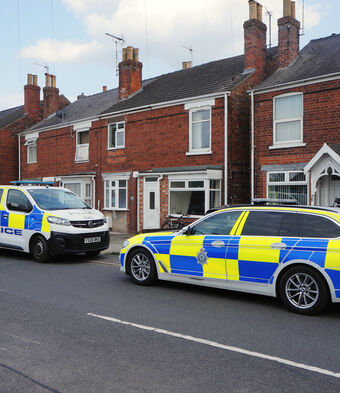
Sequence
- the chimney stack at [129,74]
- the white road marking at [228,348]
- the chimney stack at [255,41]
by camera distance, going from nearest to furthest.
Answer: the white road marking at [228,348] < the chimney stack at [255,41] < the chimney stack at [129,74]

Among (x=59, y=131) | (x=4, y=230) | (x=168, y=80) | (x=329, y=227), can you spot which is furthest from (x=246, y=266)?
(x=59, y=131)

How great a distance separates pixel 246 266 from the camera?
6547 millimetres

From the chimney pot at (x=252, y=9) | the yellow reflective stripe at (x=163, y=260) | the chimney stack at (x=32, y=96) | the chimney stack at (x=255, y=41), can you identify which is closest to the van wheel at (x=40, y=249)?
the yellow reflective stripe at (x=163, y=260)

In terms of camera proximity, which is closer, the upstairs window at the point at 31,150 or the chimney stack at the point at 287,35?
the chimney stack at the point at 287,35

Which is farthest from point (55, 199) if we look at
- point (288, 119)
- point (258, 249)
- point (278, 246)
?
point (288, 119)

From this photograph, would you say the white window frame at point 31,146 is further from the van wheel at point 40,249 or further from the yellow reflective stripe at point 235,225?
the yellow reflective stripe at point 235,225

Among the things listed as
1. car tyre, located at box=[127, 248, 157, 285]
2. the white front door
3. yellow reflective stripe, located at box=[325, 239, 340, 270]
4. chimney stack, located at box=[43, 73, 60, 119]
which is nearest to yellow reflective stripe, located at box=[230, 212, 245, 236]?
yellow reflective stripe, located at box=[325, 239, 340, 270]

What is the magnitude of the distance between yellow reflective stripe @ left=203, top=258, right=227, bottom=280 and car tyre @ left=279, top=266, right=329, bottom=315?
975 mm

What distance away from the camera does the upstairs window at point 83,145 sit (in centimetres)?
2269

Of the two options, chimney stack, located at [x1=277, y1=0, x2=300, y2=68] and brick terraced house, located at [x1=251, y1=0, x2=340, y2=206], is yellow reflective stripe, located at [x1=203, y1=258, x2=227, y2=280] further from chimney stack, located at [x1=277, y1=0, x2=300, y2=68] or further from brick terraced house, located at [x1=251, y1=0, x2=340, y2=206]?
chimney stack, located at [x1=277, y1=0, x2=300, y2=68]

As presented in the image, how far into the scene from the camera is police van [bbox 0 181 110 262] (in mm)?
10523

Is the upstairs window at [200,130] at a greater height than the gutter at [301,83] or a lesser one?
lesser

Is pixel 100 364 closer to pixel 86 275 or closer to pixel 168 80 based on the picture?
pixel 86 275

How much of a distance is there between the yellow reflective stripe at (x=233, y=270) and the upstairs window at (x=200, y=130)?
10.7 meters
